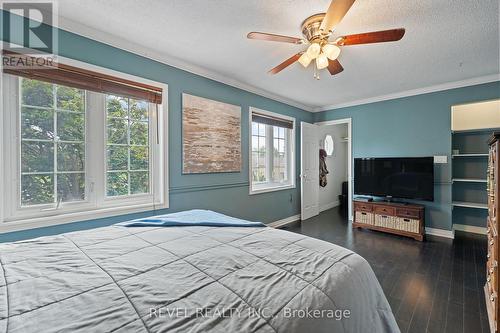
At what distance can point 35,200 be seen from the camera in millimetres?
2000

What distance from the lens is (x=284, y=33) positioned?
222cm

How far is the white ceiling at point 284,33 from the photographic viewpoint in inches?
73.2

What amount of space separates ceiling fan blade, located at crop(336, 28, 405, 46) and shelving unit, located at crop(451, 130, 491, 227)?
3.11 m

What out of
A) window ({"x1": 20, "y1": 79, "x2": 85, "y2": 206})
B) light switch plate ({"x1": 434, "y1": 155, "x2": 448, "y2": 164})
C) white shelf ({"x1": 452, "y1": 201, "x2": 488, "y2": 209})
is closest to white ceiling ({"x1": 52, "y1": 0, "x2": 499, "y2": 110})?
window ({"x1": 20, "y1": 79, "x2": 85, "y2": 206})

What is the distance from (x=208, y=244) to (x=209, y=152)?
1953 millimetres

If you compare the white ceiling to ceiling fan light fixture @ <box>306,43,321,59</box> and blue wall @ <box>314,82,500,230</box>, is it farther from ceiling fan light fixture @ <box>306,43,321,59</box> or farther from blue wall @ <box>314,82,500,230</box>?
blue wall @ <box>314,82,500,230</box>

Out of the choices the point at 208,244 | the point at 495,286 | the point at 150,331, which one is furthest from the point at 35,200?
the point at 495,286

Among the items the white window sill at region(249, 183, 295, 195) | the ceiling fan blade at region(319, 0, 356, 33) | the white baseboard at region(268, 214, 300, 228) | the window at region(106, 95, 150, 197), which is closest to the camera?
the ceiling fan blade at region(319, 0, 356, 33)

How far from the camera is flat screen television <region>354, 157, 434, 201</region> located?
370 cm

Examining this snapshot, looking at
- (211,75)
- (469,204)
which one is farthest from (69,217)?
(469,204)

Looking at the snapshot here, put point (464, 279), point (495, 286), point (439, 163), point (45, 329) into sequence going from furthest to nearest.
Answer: point (439, 163), point (464, 279), point (495, 286), point (45, 329)

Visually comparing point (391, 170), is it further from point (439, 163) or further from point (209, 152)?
point (209, 152)

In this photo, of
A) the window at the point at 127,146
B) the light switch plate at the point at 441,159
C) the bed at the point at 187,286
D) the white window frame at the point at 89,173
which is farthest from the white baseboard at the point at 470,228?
the window at the point at 127,146

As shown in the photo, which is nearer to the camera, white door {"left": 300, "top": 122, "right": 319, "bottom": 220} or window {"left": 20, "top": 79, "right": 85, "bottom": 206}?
window {"left": 20, "top": 79, "right": 85, "bottom": 206}
